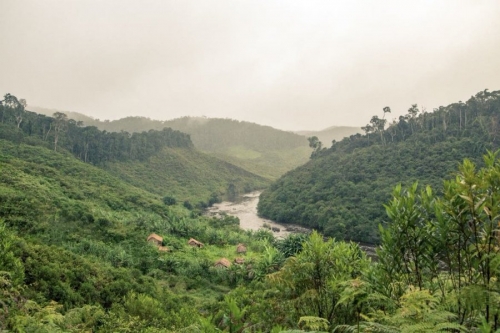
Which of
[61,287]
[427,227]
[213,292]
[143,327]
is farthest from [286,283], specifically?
[213,292]

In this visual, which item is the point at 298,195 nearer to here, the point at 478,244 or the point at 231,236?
the point at 231,236

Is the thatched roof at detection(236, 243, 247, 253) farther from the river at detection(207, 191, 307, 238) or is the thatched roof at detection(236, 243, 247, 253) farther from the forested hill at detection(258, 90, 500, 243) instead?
the forested hill at detection(258, 90, 500, 243)

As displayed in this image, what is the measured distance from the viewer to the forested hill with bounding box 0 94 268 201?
66.8 meters

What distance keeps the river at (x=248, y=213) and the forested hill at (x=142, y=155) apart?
4652 mm

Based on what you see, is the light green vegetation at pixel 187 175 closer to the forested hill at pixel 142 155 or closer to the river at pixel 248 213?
the forested hill at pixel 142 155

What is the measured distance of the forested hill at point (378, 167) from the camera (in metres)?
49.4

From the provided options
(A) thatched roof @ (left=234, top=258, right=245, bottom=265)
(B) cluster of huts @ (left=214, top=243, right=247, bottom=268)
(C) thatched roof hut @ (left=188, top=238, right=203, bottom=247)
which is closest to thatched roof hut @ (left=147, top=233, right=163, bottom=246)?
(C) thatched roof hut @ (left=188, top=238, right=203, bottom=247)

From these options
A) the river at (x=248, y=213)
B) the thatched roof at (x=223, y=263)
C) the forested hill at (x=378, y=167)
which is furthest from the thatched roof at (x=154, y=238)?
the forested hill at (x=378, y=167)

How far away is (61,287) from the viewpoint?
1377cm

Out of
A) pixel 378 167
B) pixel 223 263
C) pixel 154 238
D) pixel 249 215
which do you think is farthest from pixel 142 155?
pixel 223 263

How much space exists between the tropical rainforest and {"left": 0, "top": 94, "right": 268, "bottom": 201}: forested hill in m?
0.54

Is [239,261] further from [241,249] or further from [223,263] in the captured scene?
[241,249]

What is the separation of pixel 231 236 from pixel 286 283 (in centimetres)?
3359

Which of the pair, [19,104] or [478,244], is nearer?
[478,244]
